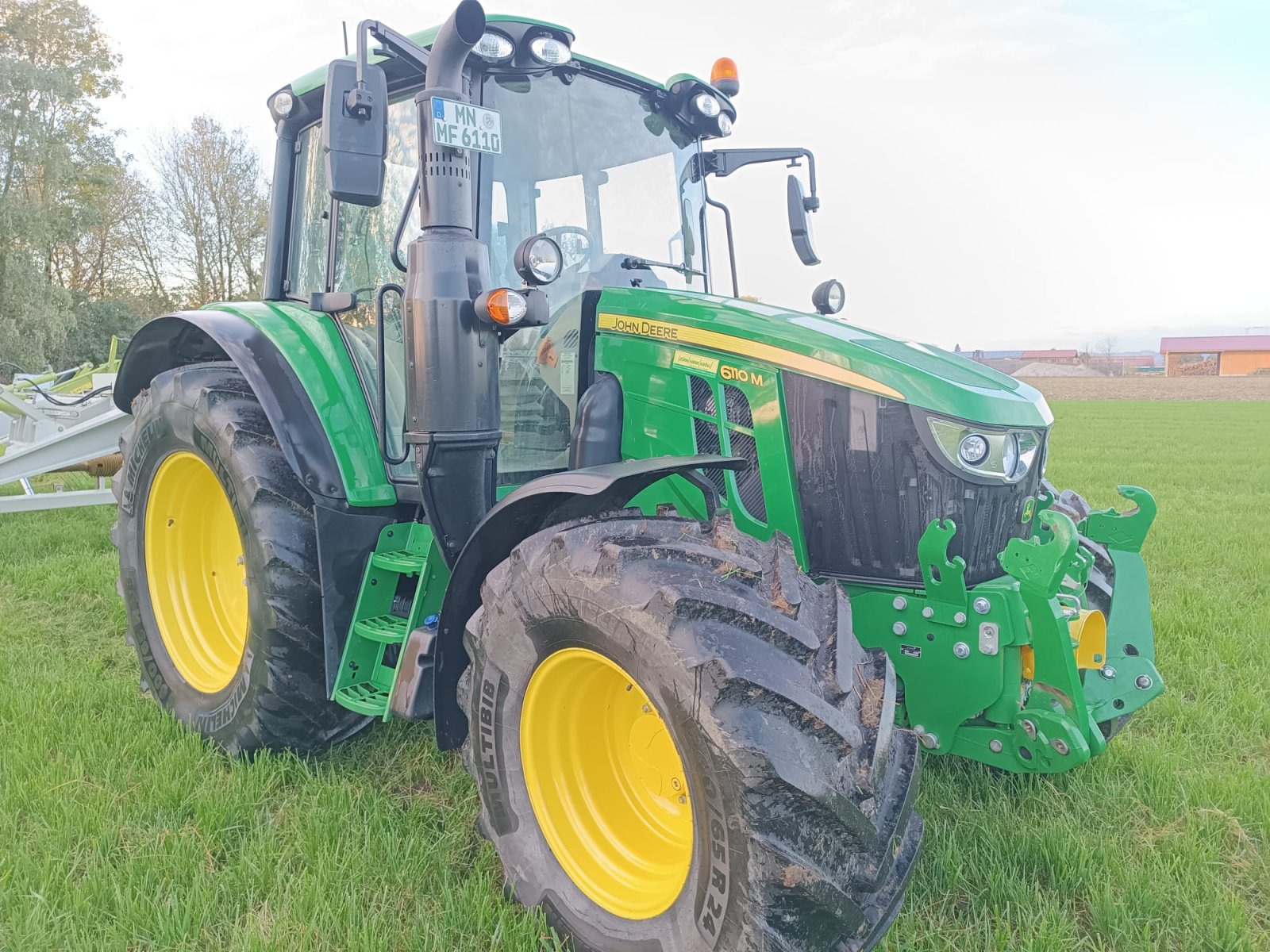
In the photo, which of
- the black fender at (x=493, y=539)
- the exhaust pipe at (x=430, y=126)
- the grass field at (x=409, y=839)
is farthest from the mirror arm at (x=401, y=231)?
the grass field at (x=409, y=839)

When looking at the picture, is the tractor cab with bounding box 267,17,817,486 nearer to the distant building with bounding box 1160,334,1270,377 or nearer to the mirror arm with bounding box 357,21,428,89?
the mirror arm with bounding box 357,21,428,89

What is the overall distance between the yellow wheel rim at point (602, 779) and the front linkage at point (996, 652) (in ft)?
2.18

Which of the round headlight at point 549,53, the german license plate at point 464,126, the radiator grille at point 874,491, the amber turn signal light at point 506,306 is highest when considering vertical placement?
the round headlight at point 549,53

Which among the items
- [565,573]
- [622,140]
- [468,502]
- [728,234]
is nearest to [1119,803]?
[565,573]

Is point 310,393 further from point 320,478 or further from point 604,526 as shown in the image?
point 604,526

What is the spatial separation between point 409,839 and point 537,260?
1.71m

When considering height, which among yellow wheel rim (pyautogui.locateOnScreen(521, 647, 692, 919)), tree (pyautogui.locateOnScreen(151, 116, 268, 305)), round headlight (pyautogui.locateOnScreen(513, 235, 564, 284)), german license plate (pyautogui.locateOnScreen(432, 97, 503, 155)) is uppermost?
tree (pyautogui.locateOnScreen(151, 116, 268, 305))

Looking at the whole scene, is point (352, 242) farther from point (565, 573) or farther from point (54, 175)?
point (54, 175)

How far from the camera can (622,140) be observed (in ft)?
10.8

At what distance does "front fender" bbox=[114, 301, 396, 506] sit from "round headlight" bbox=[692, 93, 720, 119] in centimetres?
158

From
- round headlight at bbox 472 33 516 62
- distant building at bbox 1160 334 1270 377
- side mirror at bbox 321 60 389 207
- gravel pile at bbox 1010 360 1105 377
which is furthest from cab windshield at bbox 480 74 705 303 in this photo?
distant building at bbox 1160 334 1270 377

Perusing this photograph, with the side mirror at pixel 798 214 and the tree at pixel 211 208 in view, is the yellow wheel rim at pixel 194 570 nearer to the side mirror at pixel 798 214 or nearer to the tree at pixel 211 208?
the side mirror at pixel 798 214

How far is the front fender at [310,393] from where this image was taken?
303cm

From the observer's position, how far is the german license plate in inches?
97.7
